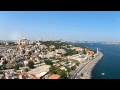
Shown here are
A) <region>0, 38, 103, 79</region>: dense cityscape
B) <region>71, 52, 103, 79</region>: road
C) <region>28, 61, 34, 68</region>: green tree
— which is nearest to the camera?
<region>71, 52, 103, 79</region>: road

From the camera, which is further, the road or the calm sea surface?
the calm sea surface

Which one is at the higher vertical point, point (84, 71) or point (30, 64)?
point (30, 64)

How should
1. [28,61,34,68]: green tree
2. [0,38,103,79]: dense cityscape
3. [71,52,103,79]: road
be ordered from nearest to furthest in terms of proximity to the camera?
1. [71,52,103,79]: road
2. [0,38,103,79]: dense cityscape
3. [28,61,34,68]: green tree

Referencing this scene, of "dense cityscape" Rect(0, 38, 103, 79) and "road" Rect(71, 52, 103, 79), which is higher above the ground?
"dense cityscape" Rect(0, 38, 103, 79)

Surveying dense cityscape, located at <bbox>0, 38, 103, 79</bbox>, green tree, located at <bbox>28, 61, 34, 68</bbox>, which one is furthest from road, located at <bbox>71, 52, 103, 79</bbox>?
green tree, located at <bbox>28, 61, 34, 68</bbox>

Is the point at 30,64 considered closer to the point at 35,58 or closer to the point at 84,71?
the point at 35,58

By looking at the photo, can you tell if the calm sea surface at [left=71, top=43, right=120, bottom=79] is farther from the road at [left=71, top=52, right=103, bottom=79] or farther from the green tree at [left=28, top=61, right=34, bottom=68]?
the green tree at [left=28, top=61, right=34, bottom=68]

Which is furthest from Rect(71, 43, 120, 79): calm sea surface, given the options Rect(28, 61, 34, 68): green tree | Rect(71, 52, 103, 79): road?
Rect(28, 61, 34, 68): green tree

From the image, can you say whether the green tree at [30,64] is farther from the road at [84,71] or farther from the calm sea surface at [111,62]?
the calm sea surface at [111,62]

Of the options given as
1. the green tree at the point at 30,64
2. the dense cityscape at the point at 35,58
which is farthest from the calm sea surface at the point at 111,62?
the green tree at the point at 30,64

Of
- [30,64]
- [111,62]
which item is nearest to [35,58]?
[30,64]
